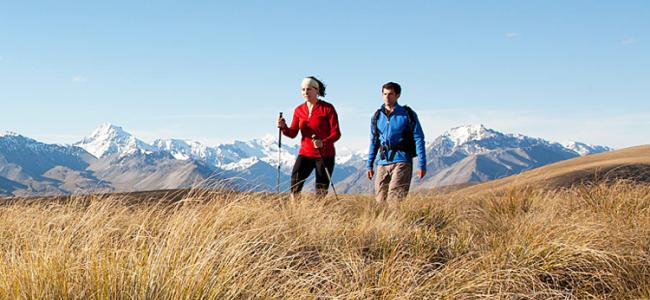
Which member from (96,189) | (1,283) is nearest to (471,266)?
(1,283)

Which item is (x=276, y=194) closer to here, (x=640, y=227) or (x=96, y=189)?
(x=96, y=189)

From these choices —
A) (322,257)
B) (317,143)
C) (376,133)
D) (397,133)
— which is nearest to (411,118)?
(397,133)

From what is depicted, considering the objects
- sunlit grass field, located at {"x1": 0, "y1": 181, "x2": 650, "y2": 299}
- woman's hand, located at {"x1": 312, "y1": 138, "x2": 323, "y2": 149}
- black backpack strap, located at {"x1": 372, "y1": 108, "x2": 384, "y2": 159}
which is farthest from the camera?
black backpack strap, located at {"x1": 372, "y1": 108, "x2": 384, "y2": 159}

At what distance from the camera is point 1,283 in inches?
109

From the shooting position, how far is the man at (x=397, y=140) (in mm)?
8219

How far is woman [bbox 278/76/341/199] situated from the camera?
8.27m

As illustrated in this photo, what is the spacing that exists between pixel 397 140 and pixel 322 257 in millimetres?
4111

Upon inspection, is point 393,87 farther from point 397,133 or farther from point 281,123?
point 281,123

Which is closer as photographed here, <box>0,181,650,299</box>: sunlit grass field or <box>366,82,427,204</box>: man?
<box>0,181,650,299</box>: sunlit grass field

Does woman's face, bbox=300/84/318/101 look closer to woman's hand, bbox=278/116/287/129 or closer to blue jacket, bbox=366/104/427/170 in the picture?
woman's hand, bbox=278/116/287/129

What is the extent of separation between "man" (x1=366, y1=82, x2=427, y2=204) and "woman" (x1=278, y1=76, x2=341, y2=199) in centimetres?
65

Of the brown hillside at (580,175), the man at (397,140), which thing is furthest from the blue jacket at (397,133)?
the brown hillside at (580,175)

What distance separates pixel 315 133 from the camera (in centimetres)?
837

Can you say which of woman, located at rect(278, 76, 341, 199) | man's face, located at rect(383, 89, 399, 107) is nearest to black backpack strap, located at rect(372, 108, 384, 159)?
man's face, located at rect(383, 89, 399, 107)
